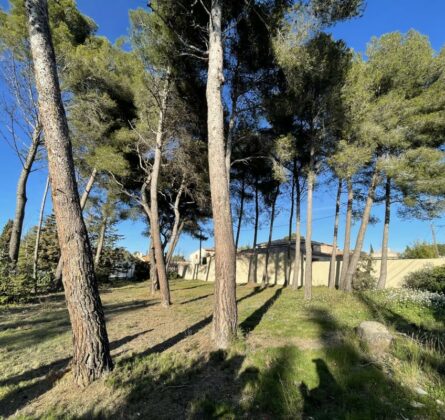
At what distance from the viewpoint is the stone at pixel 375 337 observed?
3519 millimetres

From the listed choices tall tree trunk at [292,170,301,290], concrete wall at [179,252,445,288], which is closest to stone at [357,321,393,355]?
tall tree trunk at [292,170,301,290]

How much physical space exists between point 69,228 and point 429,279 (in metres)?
11.0

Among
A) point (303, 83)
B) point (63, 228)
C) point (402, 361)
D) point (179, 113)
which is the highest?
point (303, 83)

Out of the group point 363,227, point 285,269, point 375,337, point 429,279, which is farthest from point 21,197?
point 429,279

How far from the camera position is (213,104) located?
4594 millimetres

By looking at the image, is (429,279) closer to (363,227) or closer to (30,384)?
(363,227)

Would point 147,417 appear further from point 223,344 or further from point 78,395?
point 223,344

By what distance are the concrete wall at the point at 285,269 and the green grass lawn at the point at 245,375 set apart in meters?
6.44

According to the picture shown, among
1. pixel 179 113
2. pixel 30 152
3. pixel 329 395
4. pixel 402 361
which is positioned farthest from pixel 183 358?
pixel 30 152

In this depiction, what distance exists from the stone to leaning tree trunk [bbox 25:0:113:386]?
3.18m

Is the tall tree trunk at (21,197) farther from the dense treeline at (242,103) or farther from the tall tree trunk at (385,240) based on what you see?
the tall tree trunk at (385,240)

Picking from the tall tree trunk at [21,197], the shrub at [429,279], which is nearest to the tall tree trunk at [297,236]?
the shrub at [429,279]

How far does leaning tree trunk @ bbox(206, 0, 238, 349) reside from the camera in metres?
4.10

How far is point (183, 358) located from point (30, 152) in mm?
9056
